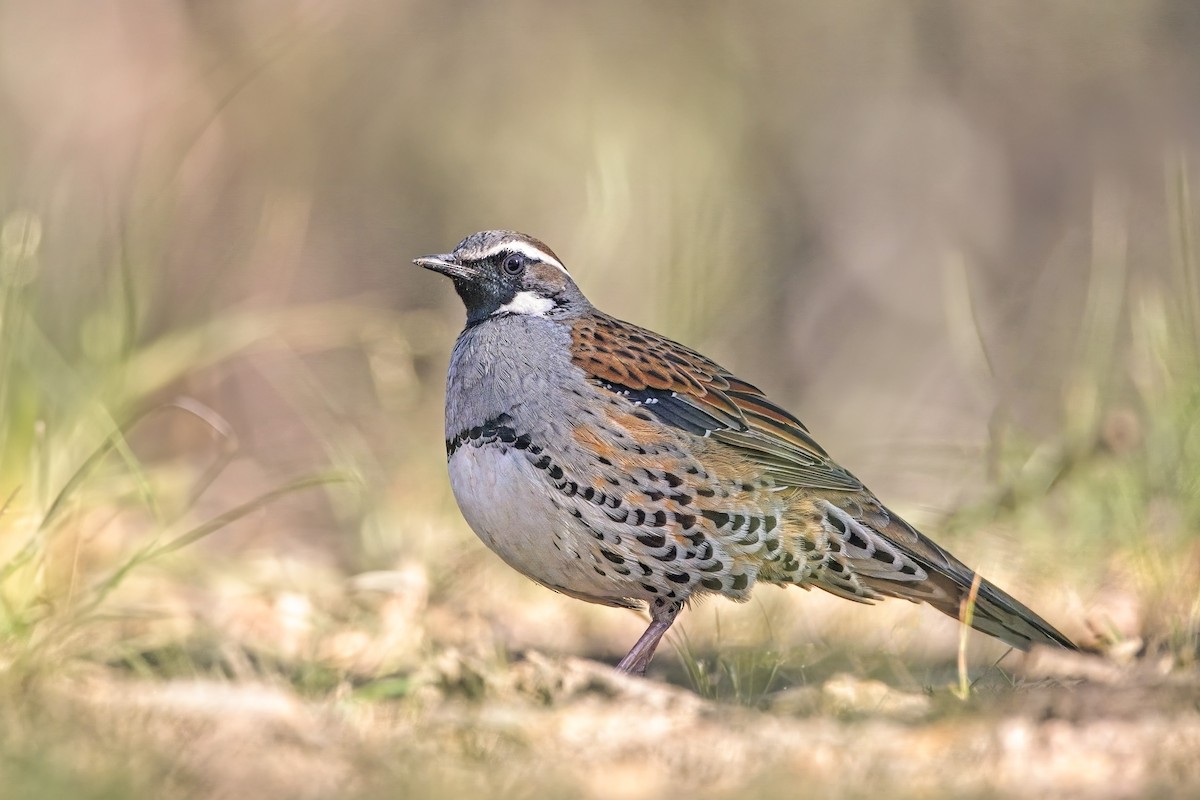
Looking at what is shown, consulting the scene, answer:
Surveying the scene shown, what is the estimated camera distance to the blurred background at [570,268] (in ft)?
20.1

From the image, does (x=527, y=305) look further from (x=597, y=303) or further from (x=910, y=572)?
(x=597, y=303)

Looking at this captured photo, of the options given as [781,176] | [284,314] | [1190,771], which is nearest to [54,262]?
[284,314]

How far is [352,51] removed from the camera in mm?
13328

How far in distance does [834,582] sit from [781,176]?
867 centimetres

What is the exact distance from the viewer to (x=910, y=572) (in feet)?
17.6

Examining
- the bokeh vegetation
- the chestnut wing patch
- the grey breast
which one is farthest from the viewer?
the chestnut wing patch

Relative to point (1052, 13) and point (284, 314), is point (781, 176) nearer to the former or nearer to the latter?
point (1052, 13)

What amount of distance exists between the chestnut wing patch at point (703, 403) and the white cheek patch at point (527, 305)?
0.22m

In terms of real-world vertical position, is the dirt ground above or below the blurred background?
below

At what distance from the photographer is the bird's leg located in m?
5.27

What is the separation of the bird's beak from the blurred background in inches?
46.7

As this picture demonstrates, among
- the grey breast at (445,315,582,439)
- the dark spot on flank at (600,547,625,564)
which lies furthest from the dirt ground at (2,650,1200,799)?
the grey breast at (445,315,582,439)

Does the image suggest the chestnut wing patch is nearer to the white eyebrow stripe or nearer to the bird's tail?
the bird's tail

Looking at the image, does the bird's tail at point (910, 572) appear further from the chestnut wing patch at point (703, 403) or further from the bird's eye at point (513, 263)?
the bird's eye at point (513, 263)
